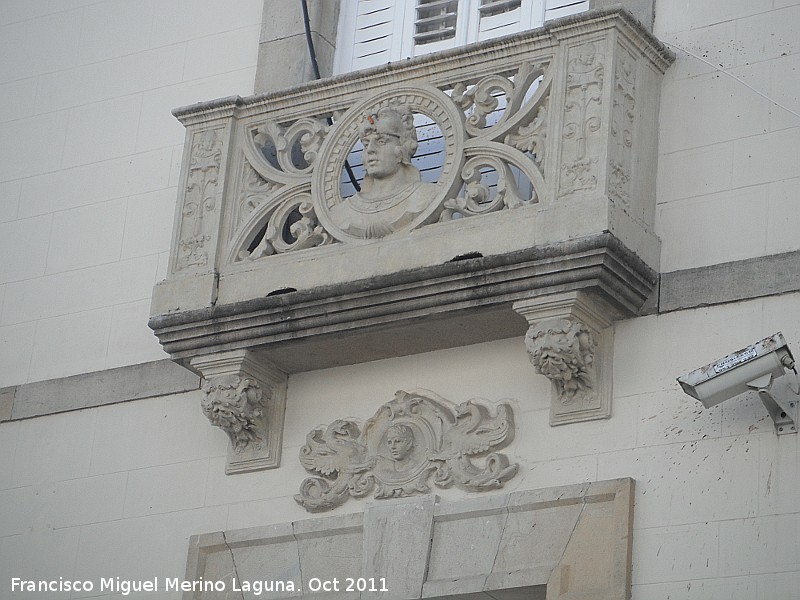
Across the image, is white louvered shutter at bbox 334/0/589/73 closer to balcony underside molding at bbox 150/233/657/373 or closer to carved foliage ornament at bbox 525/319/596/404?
balcony underside molding at bbox 150/233/657/373

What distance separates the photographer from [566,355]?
8.56m

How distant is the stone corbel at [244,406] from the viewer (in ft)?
30.6

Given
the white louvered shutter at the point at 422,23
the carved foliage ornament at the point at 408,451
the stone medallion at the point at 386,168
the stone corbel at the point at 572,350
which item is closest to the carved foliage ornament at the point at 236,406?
the carved foliage ornament at the point at 408,451

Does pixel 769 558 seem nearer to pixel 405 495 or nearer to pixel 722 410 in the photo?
pixel 722 410

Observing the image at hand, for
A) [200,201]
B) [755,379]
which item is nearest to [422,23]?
[200,201]

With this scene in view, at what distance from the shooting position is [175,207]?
10195 mm

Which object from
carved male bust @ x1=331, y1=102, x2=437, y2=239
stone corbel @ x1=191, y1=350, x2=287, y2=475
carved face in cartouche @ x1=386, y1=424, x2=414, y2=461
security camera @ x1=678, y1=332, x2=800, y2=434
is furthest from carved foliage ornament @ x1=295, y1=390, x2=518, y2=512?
security camera @ x1=678, y1=332, x2=800, y2=434

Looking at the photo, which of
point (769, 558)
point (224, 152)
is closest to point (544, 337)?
point (769, 558)

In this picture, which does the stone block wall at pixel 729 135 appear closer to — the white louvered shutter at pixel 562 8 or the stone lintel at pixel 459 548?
the white louvered shutter at pixel 562 8

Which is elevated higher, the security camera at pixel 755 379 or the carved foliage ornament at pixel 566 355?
the carved foliage ornament at pixel 566 355

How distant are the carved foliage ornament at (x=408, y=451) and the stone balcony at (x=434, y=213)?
0.30 metres

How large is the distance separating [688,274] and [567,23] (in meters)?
1.32

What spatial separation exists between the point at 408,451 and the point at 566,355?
93 centimetres

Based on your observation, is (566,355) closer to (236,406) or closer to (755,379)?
(755,379)
